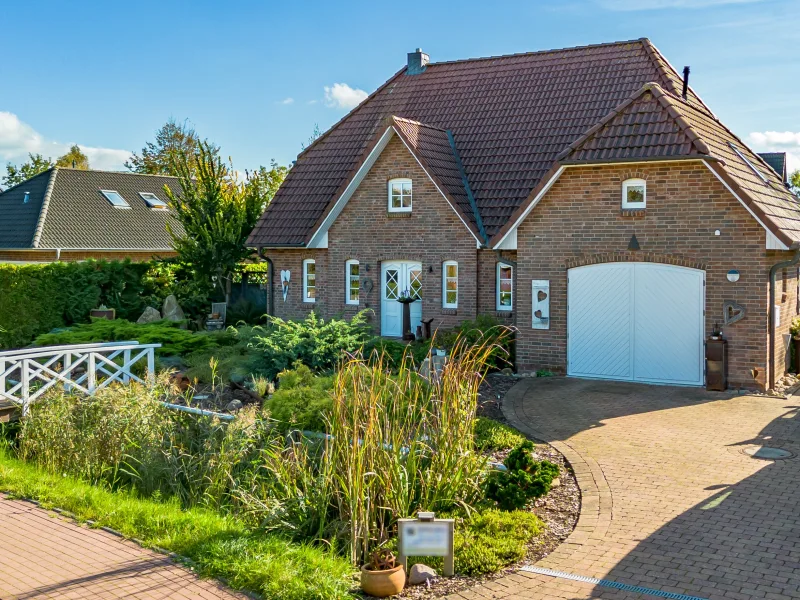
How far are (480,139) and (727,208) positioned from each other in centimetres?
835

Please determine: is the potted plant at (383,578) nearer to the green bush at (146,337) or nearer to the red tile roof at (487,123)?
the red tile roof at (487,123)

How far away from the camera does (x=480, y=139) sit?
75.0 feet

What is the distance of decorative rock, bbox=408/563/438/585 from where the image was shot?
24.7ft

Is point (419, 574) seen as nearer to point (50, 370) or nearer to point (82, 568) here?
point (82, 568)

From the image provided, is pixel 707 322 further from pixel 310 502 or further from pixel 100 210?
pixel 100 210

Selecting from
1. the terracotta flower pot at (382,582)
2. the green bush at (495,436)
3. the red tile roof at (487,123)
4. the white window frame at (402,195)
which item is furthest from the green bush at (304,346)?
the terracotta flower pot at (382,582)

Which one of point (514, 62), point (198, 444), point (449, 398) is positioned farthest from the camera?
point (514, 62)

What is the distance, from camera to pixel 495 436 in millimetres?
12125

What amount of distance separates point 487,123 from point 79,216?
73.0ft

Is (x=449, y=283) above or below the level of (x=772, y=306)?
above

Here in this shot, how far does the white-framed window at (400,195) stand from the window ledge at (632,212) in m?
6.23

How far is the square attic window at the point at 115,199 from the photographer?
40.0m

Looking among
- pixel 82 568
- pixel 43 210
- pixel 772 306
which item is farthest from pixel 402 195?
pixel 43 210

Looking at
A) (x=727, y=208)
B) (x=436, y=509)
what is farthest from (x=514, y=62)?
(x=436, y=509)
